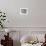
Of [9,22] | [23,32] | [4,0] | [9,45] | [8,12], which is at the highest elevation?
[4,0]

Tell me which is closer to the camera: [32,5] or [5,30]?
[5,30]

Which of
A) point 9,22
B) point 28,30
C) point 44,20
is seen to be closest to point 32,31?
point 28,30

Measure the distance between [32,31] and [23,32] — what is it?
18 centimetres

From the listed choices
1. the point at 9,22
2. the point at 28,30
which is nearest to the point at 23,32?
the point at 28,30

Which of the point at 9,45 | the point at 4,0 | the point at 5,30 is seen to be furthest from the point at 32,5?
the point at 9,45

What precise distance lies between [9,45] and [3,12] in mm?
620

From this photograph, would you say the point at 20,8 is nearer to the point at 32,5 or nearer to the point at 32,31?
the point at 32,5

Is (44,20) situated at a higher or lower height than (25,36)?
higher

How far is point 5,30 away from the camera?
Answer: 2512 mm

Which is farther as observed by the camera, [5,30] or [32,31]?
[32,31]

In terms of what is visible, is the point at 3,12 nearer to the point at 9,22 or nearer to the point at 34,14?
the point at 9,22

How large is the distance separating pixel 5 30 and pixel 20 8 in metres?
0.53

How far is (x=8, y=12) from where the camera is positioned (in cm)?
270

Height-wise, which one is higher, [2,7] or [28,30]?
[2,7]
